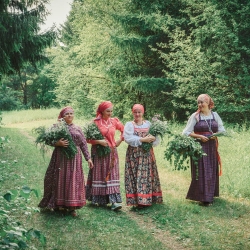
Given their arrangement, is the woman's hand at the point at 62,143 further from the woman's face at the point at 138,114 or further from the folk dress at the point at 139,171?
the woman's face at the point at 138,114

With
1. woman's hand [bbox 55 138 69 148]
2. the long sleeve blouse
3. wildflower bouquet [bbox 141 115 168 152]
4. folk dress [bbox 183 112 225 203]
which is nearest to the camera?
woman's hand [bbox 55 138 69 148]

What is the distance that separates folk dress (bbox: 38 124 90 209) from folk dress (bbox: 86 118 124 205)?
1.99 feet

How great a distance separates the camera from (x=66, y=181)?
246 inches

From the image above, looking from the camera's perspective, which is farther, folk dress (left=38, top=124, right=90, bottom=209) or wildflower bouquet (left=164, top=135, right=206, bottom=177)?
wildflower bouquet (left=164, top=135, right=206, bottom=177)

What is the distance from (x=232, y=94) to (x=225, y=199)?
8.14 meters

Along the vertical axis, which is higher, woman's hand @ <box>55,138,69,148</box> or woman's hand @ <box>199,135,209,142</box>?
woman's hand @ <box>199,135,209,142</box>

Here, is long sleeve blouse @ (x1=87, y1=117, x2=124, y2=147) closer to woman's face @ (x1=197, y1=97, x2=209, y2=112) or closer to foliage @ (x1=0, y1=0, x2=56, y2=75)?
woman's face @ (x1=197, y1=97, x2=209, y2=112)

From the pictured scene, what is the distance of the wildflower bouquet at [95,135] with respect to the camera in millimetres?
6855

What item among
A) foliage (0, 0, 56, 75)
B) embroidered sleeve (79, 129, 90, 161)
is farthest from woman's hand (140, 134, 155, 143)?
foliage (0, 0, 56, 75)

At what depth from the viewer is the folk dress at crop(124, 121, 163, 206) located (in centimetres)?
683

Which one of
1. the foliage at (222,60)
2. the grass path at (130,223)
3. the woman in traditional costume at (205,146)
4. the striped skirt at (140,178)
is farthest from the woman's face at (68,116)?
the foliage at (222,60)

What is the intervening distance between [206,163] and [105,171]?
2.07 m

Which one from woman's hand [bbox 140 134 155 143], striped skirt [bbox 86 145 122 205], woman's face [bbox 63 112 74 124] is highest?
woman's face [bbox 63 112 74 124]

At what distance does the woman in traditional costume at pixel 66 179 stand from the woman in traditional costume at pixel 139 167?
0.98 meters
